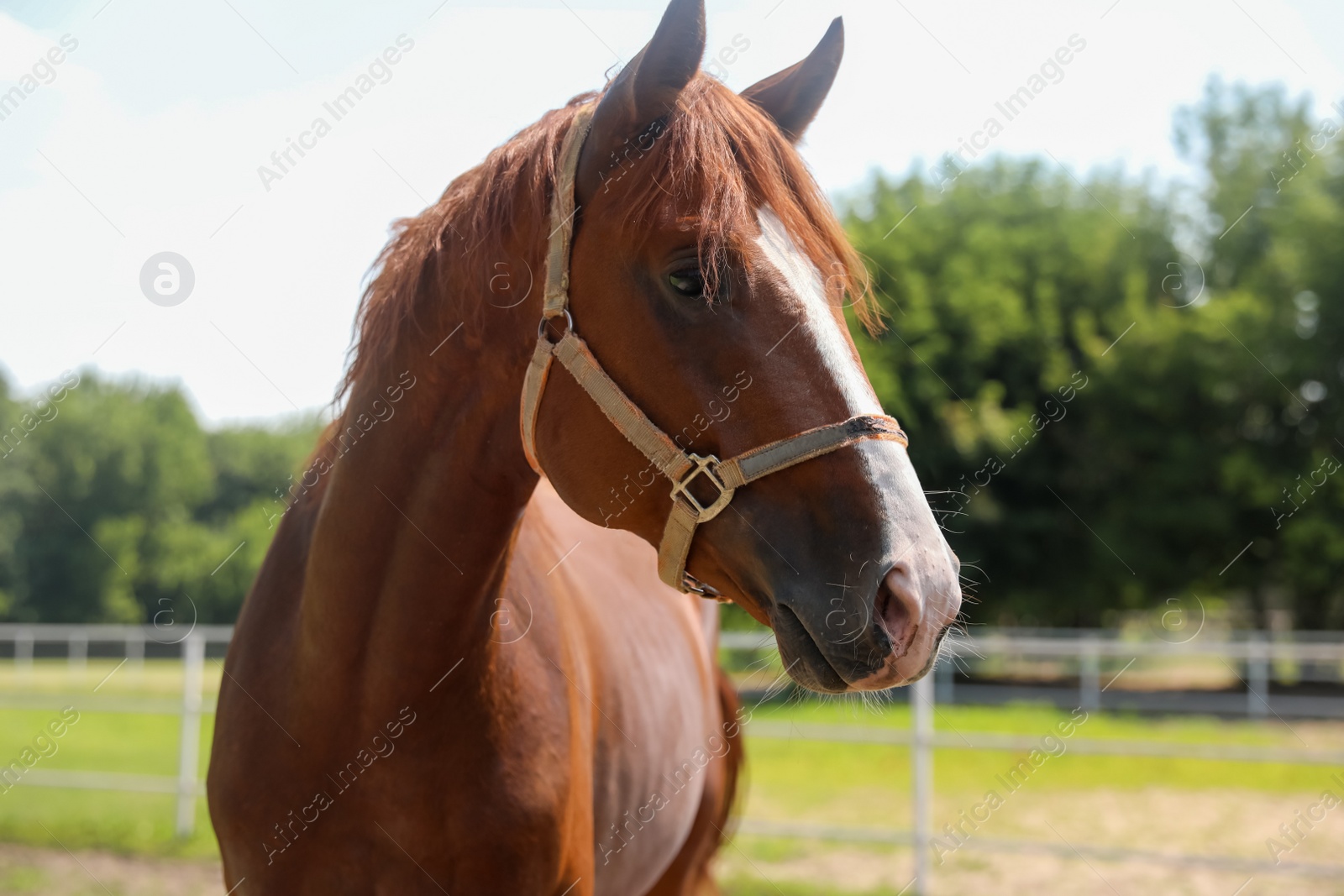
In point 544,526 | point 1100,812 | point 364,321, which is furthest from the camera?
point 1100,812

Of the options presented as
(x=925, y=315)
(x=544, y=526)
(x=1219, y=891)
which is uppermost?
(x=544, y=526)

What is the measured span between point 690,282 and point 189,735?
722 centimetres

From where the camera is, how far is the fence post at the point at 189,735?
6.99 m

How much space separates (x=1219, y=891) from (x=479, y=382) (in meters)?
6.13

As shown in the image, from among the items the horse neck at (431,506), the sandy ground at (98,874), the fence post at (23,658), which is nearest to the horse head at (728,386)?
the horse neck at (431,506)

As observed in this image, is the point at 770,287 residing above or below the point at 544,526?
above

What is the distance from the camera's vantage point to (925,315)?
21.5 metres

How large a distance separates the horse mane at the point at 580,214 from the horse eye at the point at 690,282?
0.12 ft

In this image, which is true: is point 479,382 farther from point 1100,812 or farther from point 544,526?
point 1100,812

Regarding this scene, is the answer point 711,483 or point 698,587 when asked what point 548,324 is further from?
point 698,587

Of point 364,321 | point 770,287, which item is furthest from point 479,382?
point 770,287

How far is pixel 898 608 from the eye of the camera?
132 centimetres

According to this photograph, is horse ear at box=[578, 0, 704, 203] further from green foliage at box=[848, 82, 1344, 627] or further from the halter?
green foliage at box=[848, 82, 1344, 627]

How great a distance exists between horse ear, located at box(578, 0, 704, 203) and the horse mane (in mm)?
35
